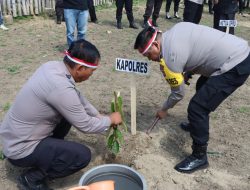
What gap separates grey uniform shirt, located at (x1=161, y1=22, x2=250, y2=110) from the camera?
120 inches

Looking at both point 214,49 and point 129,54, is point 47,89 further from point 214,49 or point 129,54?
point 129,54

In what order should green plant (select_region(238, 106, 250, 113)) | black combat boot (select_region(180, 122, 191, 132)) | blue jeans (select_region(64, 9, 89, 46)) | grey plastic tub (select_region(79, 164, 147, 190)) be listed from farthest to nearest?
blue jeans (select_region(64, 9, 89, 46))
green plant (select_region(238, 106, 250, 113))
black combat boot (select_region(180, 122, 191, 132))
grey plastic tub (select_region(79, 164, 147, 190))

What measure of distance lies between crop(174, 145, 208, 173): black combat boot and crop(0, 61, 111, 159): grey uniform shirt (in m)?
0.98

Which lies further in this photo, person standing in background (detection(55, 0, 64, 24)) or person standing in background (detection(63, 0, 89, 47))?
person standing in background (detection(55, 0, 64, 24))

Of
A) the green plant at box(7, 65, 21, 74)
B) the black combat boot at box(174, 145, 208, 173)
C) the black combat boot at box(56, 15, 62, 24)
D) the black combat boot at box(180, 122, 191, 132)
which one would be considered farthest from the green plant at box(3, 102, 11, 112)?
the black combat boot at box(56, 15, 62, 24)

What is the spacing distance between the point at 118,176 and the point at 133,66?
110cm

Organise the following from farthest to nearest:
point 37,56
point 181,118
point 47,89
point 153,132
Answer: point 37,56, point 181,118, point 153,132, point 47,89

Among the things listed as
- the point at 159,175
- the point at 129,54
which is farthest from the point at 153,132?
the point at 129,54

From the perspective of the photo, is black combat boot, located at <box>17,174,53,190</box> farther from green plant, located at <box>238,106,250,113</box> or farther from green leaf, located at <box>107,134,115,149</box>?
green plant, located at <box>238,106,250,113</box>

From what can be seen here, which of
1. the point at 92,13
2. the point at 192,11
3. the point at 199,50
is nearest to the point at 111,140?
the point at 199,50

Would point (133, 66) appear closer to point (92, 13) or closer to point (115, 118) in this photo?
point (115, 118)

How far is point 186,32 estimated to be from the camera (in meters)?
3.10

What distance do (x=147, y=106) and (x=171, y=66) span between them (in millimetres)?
1868

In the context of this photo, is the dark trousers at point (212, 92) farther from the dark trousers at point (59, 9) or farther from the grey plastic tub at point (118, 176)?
the dark trousers at point (59, 9)
